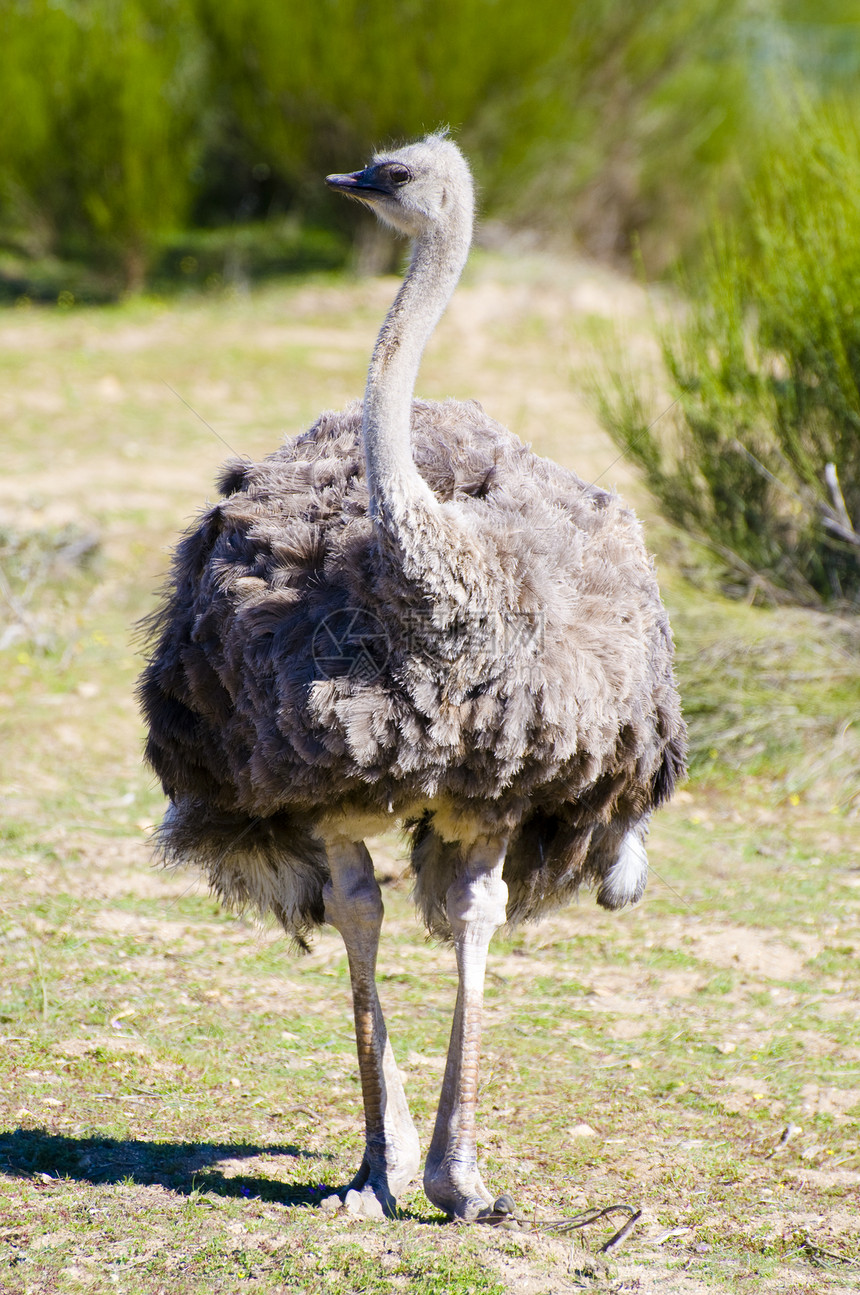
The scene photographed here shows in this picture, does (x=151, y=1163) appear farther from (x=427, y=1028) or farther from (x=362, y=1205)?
(x=427, y=1028)

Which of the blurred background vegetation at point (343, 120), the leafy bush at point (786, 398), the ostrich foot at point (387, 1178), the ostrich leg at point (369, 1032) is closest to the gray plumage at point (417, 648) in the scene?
the ostrich leg at point (369, 1032)

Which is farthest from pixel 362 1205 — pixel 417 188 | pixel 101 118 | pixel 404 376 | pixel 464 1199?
pixel 101 118

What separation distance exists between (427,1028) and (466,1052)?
50.5 inches

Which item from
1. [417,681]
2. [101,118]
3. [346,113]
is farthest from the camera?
[346,113]

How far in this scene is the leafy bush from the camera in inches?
271

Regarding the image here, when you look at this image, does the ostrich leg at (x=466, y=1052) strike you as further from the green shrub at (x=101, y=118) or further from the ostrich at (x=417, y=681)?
the green shrub at (x=101, y=118)

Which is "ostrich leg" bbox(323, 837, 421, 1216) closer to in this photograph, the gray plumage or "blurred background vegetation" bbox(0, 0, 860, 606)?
the gray plumage

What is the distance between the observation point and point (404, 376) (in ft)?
10.1

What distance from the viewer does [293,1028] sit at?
4.61 meters

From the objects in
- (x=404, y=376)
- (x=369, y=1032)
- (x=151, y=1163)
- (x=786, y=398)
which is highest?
(x=786, y=398)

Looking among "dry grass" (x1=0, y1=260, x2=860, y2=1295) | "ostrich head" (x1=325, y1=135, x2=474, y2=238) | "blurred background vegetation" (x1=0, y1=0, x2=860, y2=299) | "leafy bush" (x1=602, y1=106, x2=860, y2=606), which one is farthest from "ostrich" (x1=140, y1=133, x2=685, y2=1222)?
"blurred background vegetation" (x1=0, y1=0, x2=860, y2=299)

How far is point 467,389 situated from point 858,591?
21.2ft

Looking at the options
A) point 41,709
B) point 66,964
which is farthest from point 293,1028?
point 41,709

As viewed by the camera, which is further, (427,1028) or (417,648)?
(427,1028)
